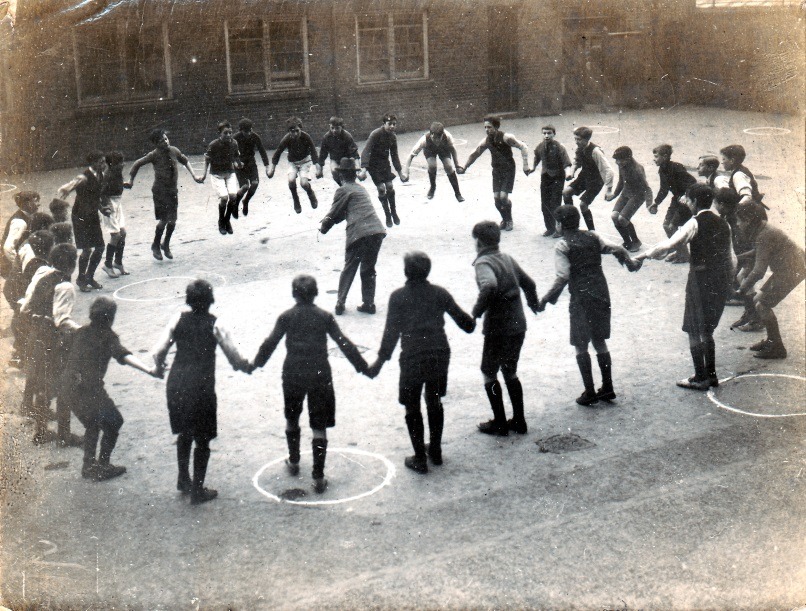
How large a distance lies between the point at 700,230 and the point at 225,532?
477 centimetres

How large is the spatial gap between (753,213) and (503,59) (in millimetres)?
15144

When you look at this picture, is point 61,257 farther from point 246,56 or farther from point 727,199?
point 246,56

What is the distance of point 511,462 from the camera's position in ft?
22.2

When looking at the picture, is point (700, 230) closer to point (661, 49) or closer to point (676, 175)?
point (676, 175)

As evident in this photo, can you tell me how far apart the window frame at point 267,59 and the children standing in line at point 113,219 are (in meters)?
8.35

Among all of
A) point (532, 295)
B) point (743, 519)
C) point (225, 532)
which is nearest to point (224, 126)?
point (532, 295)

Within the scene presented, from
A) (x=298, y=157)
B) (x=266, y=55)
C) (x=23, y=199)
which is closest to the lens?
(x=23, y=199)

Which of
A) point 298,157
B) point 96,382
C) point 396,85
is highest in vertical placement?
point 396,85

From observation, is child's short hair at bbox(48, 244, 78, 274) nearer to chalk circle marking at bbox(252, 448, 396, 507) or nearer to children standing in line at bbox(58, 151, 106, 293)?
chalk circle marking at bbox(252, 448, 396, 507)

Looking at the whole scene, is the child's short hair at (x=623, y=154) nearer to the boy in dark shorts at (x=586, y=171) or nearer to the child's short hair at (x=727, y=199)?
the boy in dark shorts at (x=586, y=171)

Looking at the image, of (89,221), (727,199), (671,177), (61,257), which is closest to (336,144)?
(89,221)

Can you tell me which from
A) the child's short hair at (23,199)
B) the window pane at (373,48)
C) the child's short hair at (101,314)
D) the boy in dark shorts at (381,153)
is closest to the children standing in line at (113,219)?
the child's short hair at (23,199)

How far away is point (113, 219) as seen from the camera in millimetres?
10570

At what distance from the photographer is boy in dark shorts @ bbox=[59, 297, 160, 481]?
634 cm
